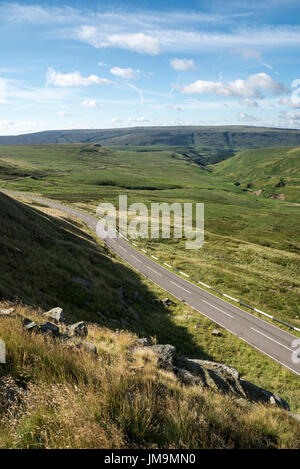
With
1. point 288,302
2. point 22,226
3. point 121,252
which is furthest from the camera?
point 121,252

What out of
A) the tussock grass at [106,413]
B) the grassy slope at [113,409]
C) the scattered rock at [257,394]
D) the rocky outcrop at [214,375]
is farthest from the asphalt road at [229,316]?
the tussock grass at [106,413]

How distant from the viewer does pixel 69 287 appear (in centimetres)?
2083

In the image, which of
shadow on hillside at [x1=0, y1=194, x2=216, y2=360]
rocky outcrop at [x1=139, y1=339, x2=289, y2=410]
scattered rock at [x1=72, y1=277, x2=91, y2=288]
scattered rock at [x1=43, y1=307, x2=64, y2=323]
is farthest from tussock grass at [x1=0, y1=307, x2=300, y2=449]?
scattered rock at [x1=72, y1=277, x2=91, y2=288]

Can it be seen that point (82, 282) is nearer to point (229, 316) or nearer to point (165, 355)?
point (165, 355)

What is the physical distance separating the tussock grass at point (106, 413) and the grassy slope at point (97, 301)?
8.85 meters

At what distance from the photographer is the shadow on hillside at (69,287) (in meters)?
17.2

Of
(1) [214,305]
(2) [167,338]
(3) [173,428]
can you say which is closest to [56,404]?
(3) [173,428]

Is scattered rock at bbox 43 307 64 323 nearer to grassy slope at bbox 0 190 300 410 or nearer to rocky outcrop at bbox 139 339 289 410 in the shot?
grassy slope at bbox 0 190 300 410

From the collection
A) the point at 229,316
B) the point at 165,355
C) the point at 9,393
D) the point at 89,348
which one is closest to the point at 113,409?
the point at 9,393

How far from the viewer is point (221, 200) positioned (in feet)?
554

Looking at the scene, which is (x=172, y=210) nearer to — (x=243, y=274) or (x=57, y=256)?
(x=243, y=274)

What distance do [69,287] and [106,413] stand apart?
57.8 feet

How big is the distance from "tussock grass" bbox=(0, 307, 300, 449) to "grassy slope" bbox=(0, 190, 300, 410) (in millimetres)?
8849

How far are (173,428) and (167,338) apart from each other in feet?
65.7
